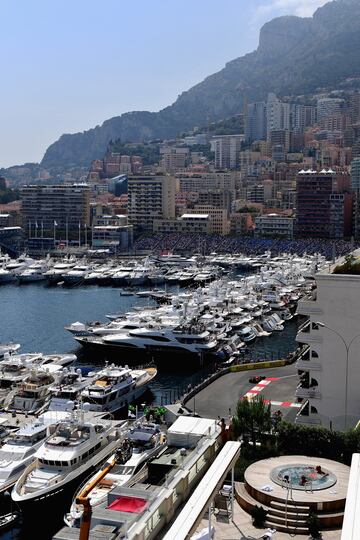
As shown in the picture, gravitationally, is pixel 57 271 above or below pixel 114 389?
below

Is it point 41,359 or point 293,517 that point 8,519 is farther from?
point 41,359

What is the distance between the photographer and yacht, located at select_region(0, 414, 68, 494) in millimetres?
17312

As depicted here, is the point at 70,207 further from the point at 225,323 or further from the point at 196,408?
the point at 196,408

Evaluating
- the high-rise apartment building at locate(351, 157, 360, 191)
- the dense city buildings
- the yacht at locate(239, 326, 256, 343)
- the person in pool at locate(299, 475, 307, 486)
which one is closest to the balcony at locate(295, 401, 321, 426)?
the person in pool at locate(299, 475, 307, 486)

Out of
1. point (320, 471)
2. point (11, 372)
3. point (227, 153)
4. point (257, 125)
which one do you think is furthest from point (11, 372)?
point (257, 125)

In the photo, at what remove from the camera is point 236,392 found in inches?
898

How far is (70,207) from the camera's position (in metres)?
98.0

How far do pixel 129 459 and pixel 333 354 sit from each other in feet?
18.5

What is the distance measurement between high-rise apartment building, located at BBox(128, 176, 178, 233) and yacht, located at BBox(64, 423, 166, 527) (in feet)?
250

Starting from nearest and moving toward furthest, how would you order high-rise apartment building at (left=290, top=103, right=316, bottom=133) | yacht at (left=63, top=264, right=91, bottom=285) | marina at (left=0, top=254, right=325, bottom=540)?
marina at (left=0, top=254, right=325, bottom=540), yacht at (left=63, top=264, right=91, bottom=285), high-rise apartment building at (left=290, top=103, right=316, bottom=133)

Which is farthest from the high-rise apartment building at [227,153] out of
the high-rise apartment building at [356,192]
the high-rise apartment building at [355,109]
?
the high-rise apartment building at [356,192]

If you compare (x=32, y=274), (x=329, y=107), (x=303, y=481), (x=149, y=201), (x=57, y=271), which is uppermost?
(x=329, y=107)

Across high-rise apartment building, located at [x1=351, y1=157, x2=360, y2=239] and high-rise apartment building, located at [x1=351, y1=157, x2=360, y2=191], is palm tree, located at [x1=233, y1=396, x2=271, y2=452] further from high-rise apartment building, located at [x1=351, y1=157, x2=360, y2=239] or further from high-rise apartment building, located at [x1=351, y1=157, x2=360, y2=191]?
high-rise apartment building, located at [x1=351, y1=157, x2=360, y2=191]

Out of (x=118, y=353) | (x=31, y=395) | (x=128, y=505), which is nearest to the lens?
(x=128, y=505)
